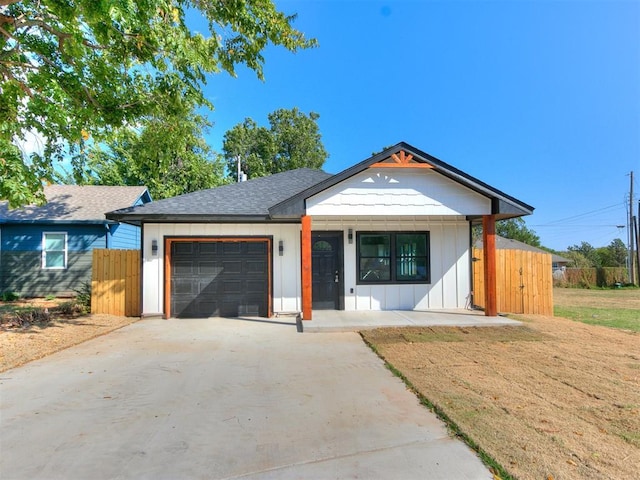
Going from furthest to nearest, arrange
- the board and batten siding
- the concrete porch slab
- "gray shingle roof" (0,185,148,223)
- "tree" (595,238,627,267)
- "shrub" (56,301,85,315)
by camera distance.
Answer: "tree" (595,238,627,267) → "gray shingle roof" (0,185,148,223) → the board and batten siding → "shrub" (56,301,85,315) → the concrete porch slab

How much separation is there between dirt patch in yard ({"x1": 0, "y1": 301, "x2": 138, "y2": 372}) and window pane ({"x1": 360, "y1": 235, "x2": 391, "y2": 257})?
6531 millimetres

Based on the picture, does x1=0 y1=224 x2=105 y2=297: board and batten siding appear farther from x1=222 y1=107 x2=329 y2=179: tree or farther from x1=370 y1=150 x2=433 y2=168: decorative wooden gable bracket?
x1=222 y1=107 x2=329 y2=179: tree

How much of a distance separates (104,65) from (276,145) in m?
26.1

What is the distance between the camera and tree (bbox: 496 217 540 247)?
195 feet

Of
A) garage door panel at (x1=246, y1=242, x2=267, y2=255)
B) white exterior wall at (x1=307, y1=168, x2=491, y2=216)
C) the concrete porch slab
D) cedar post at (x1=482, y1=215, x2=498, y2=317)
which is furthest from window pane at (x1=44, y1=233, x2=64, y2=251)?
cedar post at (x1=482, y1=215, x2=498, y2=317)

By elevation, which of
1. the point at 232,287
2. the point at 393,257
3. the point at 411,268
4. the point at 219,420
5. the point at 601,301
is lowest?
the point at 601,301

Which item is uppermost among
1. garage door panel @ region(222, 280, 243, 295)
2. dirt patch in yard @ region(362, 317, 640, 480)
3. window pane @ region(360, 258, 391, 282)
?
window pane @ region(360, 258, 391, 282)

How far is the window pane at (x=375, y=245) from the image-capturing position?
1039cm

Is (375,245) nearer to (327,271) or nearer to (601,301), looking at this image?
(327,271)

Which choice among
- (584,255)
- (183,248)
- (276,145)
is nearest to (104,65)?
(183,248)

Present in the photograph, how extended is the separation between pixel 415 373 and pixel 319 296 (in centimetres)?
542

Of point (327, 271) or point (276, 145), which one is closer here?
point (327, 271)

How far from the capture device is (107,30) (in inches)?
228

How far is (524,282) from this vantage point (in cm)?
1040
